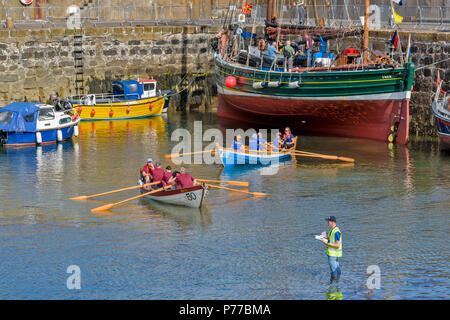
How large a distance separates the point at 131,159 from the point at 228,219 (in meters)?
12.8

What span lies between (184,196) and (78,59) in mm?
28682

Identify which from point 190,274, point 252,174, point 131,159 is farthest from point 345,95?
point 190,274

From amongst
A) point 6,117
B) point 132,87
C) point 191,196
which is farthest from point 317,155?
point 132,87

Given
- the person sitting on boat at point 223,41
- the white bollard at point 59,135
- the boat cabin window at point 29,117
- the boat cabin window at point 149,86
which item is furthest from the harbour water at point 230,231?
the person sitting on boat at point 223,41

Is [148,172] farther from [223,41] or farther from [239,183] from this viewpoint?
[223,41]

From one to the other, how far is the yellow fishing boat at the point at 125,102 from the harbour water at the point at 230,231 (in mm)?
10605

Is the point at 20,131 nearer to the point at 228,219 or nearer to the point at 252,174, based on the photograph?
the point at 252,174

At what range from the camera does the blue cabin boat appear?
46.1m

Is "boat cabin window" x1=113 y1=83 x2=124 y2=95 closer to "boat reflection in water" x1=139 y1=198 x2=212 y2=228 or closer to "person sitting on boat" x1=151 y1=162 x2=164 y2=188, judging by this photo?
"person sitting on boat" x1=151 y1=162 x2=164 y2=188

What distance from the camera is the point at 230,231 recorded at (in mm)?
29594

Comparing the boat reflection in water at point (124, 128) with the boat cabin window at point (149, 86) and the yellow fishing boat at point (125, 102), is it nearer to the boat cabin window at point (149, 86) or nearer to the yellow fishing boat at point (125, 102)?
the yellow fishing boat at point (125, 102)

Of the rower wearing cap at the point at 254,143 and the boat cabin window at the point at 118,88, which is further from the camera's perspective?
the boat cabin window at the point at 118,88

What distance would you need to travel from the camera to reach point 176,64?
61.5 meters

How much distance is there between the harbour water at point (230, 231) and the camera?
24266mm
